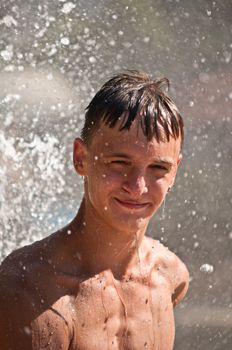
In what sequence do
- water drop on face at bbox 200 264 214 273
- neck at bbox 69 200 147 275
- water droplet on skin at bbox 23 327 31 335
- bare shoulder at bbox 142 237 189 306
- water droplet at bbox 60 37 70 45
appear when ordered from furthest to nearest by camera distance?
water droplet at bbox 60 37 70 45, water drop on face at bbox 200 264 214 273, bare shoulder at bbox 142 237 189 306, neck at bbox 69 200 147 275, water droplet on skin at bbox 23 327 31 335

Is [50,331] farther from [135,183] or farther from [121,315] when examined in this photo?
[135,183]

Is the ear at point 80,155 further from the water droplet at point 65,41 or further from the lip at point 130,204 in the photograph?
the water droplet at point 65,41

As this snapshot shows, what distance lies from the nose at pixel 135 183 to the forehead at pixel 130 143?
48 millimetres

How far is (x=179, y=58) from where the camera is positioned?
5426mm

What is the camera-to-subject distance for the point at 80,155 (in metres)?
2.60

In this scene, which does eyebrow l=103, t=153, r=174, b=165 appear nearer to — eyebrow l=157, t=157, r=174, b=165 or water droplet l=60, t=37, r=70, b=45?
eyebrow l=157, t=157, r=174, b=165

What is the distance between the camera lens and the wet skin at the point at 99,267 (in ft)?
8.10

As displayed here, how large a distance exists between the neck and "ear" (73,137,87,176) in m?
0.10

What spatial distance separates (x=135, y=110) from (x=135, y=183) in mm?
183

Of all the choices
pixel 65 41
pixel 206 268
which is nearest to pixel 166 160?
pixel 206 268

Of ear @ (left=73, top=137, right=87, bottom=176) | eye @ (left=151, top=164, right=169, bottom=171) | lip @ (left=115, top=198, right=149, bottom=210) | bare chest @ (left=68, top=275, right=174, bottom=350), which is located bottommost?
bare chest @ (left=68, top=275, right=174, bottom=350)

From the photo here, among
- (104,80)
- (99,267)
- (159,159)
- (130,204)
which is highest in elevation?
(104,80)

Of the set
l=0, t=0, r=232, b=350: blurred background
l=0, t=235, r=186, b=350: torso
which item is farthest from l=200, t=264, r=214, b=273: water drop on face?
l=0, t=235, r=186, b=350: torso

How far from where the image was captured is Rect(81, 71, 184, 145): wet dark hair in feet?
8.16
